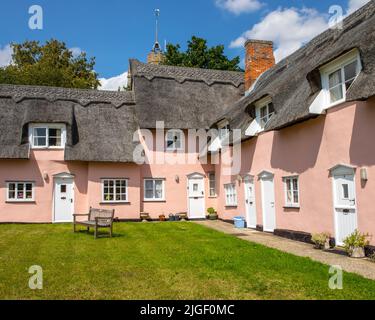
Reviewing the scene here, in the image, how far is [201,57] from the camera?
128ft

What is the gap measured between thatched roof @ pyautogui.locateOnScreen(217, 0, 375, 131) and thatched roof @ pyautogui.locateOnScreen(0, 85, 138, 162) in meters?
6.37

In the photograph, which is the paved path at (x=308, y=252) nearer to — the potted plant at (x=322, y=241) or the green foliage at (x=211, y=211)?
the potted plant at (x=322, y=241)

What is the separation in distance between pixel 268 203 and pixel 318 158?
3938 mm

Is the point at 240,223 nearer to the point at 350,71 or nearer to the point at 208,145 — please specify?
the point at 208,145

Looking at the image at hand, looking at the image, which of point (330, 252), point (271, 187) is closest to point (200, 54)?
point (271, 187)

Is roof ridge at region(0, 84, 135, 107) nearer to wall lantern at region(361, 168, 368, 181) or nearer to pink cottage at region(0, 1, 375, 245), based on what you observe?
pink cottage at region(0, 1, 375, 245)

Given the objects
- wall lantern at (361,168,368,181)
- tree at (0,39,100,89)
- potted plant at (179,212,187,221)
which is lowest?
potted plant at (179,212,187,221)

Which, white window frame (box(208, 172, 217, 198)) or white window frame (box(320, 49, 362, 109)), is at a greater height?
white window frame (box(320, 49, 362, 109))

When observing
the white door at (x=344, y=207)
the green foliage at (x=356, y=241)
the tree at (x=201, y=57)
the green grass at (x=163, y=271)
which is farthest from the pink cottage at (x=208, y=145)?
the tree at (x=201, y=57)

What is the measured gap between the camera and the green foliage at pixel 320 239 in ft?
36.7

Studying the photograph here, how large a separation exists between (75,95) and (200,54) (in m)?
19.2

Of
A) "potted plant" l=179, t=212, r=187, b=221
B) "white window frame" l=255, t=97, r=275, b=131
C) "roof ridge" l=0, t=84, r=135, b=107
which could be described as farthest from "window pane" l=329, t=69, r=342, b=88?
"roof ridge" l=0, t=84, r=135, b=107

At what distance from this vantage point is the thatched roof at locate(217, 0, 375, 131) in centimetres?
959
